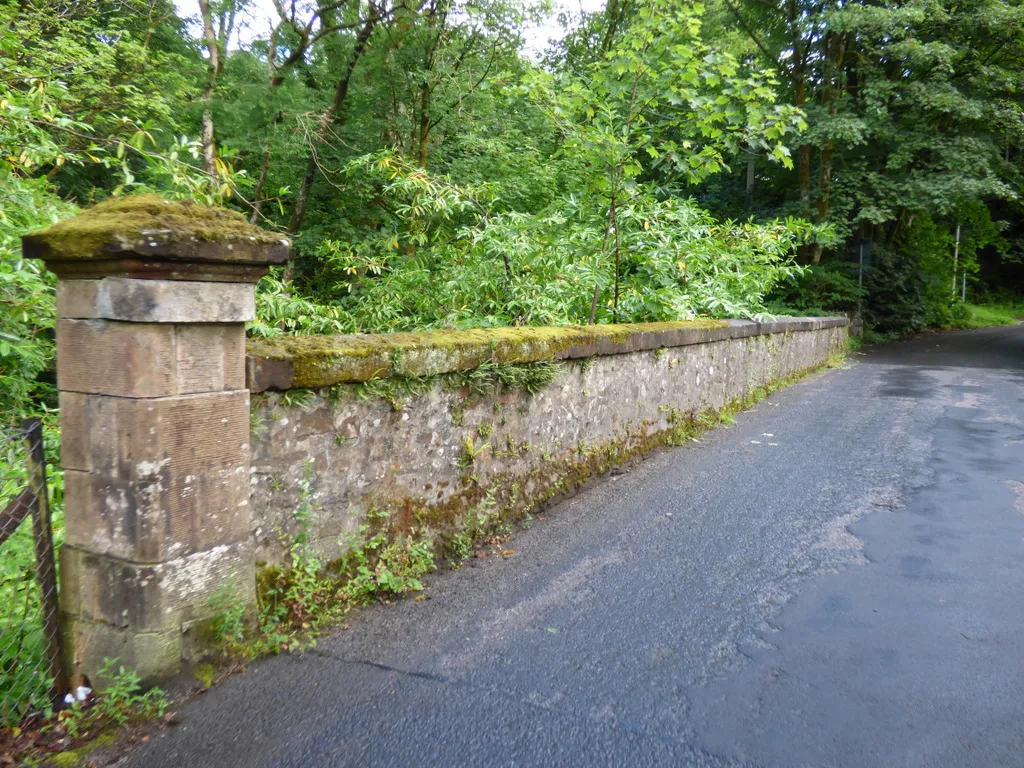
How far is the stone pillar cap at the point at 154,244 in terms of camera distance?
9.07 ft

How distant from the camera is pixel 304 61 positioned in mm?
13562

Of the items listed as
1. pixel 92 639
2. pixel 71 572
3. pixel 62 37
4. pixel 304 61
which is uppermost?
pixel 304 61

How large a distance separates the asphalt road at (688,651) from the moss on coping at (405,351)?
1.14m

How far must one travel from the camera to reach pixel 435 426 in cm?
445

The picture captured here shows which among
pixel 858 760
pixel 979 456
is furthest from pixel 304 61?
pixel 858 760

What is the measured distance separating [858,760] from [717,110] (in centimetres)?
Result: 624

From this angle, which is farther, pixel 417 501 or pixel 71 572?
pixel 417 501

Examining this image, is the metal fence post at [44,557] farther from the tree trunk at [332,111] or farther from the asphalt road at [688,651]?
the tree trunk at [332,111]

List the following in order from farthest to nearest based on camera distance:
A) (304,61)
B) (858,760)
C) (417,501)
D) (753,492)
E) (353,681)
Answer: (304,61) → (753,492) → (417,501) → (353,681) → (858,760)

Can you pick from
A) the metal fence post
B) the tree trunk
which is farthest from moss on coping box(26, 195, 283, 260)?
the tree trunk

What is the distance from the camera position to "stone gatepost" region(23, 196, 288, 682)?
2.83 m

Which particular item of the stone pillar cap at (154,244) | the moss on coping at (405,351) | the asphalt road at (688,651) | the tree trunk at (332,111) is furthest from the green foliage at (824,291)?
the stone pillar cap at (154,244)

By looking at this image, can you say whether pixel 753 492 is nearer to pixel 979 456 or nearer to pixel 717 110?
pixel 979 456

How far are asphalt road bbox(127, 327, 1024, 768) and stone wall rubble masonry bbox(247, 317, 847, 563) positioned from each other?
0.39 meters
